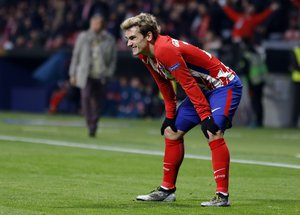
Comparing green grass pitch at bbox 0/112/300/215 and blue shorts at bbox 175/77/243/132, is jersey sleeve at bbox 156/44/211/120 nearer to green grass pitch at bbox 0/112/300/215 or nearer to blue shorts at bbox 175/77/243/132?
blue shorts at bbox 175/77/243/132

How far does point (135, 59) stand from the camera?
30.4m

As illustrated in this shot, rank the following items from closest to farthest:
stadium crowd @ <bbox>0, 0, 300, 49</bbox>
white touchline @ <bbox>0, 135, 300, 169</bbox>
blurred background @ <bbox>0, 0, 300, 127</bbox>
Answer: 1. white touchline @ <bbox>0, 135, 300, 169</bbox>
2. blurred background @ <bbox>0, 0, 300, 127</bbox>
3. stadium crowd @ <bbox>0, 0, 300, 49</bbox>

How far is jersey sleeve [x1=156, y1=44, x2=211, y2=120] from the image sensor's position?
10234 mm

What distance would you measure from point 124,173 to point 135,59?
1678 centimetres

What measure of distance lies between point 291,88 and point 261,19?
1.86m

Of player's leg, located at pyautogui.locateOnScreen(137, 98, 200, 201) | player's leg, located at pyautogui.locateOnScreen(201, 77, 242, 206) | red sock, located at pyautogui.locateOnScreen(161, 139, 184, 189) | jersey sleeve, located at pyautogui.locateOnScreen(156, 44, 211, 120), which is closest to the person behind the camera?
jersey sleeve, located at pyautogui.locateOnScreen(156, 44, 211, 120)

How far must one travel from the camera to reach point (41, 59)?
34125 mm

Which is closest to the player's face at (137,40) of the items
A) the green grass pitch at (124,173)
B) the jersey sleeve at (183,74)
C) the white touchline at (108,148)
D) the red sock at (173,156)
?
the jersey sleeve at (183,74)

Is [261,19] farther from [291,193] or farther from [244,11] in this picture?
[291,193]

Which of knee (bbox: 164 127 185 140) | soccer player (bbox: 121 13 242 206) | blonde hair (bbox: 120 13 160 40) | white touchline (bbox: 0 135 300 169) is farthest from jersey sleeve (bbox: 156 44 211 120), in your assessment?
white touchline (bbox: 0 135 300 169)

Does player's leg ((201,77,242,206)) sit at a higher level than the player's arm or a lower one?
lower

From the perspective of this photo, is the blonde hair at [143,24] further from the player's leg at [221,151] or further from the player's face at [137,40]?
the player's leg at [221,151]

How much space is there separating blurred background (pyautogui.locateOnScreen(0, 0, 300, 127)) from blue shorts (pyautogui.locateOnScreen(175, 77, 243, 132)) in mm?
13469

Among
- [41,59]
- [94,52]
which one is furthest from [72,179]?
[41,59]
